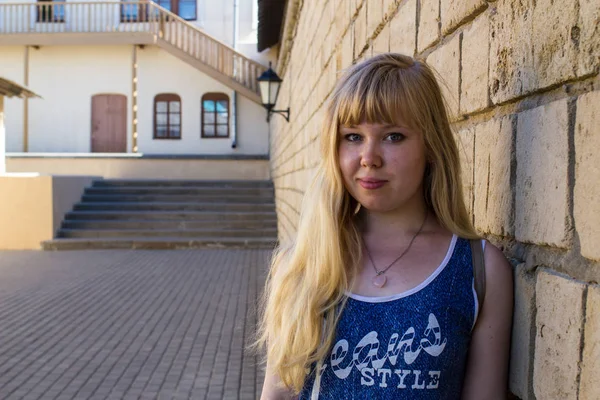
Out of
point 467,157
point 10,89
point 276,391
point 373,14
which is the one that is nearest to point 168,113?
point 10,89

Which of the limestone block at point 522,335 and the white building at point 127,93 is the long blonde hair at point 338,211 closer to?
the limestone block at point 522,335

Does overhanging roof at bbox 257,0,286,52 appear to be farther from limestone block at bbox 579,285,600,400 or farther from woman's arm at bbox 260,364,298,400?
limestone block at bbox 579,285,600,400

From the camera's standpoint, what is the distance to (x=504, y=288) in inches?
56.6

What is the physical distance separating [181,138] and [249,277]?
13274 mm

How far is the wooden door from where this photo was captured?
22.6m

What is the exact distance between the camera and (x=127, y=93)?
73.9ft

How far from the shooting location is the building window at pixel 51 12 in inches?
862

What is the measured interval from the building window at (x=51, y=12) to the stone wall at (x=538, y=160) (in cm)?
2204

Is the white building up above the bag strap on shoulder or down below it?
above

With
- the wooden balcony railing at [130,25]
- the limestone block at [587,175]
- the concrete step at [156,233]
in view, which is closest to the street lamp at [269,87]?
the concrete step at [156,233]

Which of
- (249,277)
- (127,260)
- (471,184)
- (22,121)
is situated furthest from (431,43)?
(22,121)

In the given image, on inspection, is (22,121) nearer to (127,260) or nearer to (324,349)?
(127,260)

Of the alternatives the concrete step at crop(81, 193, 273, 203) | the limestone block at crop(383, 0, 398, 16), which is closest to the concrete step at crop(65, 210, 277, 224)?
the concrete step at crop(81, 193, 273, 203)

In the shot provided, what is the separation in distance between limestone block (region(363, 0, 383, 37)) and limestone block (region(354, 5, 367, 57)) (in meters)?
0.08
